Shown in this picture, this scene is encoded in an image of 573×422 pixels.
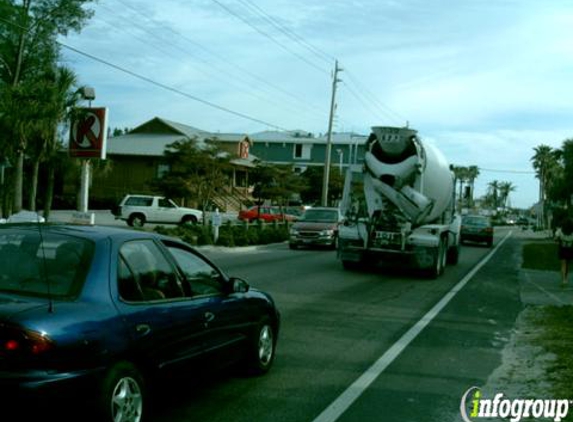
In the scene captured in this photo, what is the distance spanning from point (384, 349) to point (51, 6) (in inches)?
1384

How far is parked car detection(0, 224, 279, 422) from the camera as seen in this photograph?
4512mm

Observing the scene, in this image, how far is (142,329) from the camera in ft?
17.3

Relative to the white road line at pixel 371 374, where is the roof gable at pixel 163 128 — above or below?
above

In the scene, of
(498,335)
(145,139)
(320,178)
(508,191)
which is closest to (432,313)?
(498,335)

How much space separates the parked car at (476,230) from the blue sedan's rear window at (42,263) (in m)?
35.4

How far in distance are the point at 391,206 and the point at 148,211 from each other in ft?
73.0

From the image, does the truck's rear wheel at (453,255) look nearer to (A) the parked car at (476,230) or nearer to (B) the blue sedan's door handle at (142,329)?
(A) the parked car at (476,230)

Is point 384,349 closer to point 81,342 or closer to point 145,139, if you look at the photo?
point 81,342

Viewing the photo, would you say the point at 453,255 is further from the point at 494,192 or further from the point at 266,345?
the point at 494,192

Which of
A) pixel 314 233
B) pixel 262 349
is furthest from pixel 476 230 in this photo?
pixel 262 349

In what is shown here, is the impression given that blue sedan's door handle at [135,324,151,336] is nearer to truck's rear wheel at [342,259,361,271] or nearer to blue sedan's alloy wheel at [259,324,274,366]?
blue sedan's alloy wheel at [259,324,274,366]

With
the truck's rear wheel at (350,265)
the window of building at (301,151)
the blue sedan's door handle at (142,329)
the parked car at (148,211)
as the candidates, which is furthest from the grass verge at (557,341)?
the window of building at (301,151)

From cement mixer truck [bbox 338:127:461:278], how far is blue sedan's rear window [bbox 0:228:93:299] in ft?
45.6

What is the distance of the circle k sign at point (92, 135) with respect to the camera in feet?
51.5
